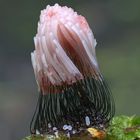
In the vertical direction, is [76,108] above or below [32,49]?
below

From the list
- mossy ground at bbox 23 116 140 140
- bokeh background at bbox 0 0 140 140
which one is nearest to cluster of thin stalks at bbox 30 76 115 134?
mossy ground at bbox 23 116 140 140

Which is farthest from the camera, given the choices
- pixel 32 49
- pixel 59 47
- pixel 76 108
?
pixel 32 49

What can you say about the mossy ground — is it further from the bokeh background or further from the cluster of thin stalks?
the bokeh background

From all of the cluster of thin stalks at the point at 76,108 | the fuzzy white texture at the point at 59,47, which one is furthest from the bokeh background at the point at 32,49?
the fuzzy white texture at the point at 59,47

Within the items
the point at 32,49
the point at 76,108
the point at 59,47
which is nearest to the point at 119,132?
the point at 76,108

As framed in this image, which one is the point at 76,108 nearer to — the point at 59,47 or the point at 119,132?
the point at 119,132

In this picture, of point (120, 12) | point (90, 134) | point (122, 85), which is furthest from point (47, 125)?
point (120, 12)
